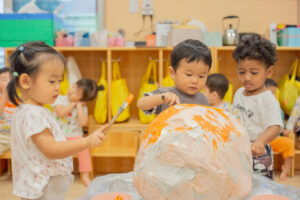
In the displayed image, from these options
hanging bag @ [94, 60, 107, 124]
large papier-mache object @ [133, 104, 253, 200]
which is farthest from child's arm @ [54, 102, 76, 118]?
large papier-mache object @ [133, 104, 253, 200]

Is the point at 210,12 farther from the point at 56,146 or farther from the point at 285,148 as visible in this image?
the point at 56,146

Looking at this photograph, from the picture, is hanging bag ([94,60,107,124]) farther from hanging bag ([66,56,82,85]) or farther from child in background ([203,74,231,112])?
child in background ([203,74,231,112])

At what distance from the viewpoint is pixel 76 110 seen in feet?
10.5

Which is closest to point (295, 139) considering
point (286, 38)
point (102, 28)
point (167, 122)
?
point (286, 38)

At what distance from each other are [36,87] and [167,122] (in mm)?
488

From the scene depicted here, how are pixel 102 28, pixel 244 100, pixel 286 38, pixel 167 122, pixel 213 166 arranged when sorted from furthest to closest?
pixel 102 28, pixel 286 38, pixel 244 100, pixel 167 122, pixel 213 166

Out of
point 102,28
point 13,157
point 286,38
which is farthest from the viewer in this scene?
point 102,28

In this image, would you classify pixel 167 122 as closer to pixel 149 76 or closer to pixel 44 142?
pixel 44 142

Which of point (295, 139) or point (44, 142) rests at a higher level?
point (44, 142)

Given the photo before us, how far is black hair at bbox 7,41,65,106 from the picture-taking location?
1156 millimetres

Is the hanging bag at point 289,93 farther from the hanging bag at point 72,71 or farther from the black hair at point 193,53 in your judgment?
the black hair at point 193,53

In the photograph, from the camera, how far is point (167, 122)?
108 cm

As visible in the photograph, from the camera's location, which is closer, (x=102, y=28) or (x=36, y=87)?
(x=36, y=87)

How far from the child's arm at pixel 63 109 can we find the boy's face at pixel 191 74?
197 centimetres
